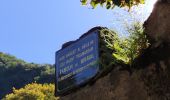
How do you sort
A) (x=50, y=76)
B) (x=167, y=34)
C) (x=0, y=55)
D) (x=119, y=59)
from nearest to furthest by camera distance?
(x=167, y=34) → (x=119, y=59) → (x=50, y=76) → (x=0, y=55)

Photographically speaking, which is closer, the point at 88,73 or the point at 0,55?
the point at 88,73

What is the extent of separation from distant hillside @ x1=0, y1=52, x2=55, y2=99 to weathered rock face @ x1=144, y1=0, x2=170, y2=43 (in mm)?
85757

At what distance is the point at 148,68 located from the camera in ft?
25.1

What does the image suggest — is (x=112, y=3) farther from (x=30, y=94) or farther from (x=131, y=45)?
(x=30, y=94)

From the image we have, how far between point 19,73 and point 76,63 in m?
94.9

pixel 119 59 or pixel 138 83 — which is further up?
pixel 119 59

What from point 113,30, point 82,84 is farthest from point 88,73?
point 113,30

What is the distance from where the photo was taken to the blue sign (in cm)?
1057

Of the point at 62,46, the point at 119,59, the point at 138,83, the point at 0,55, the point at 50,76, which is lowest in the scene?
the point at 138,83

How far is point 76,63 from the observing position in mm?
11305

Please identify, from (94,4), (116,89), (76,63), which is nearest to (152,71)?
(116,89)

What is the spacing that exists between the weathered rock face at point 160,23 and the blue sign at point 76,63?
2208 millimetres

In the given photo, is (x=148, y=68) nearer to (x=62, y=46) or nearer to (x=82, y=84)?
(x=82, y=84)

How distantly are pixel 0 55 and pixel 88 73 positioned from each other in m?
109
